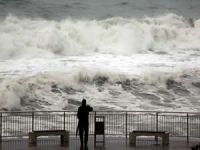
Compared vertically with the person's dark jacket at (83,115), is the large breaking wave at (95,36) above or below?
above

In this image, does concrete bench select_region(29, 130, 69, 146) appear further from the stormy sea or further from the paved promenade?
the stormy sea

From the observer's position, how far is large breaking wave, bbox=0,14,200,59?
27.4 meters

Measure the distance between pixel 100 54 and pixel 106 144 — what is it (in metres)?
14.6

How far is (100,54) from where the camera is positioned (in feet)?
91.3

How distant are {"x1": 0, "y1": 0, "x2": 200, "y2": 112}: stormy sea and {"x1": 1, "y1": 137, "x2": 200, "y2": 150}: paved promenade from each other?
5.24 metres

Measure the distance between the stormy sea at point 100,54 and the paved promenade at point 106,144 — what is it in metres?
5.24

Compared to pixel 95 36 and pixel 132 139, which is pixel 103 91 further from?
pixel 95 36

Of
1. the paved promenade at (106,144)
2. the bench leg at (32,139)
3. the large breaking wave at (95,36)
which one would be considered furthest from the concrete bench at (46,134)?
the large breaking wave at (95,36)

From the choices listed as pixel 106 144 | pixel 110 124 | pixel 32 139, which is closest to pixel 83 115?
pixel 106 144

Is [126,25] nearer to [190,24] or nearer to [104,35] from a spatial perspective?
[104,35]

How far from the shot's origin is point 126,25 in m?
32.2

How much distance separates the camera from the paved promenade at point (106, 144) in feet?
42.2

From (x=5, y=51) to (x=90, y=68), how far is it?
4150mm

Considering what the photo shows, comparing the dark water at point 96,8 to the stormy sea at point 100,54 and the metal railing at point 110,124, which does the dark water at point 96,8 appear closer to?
the stormy sea at point 100,54
